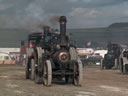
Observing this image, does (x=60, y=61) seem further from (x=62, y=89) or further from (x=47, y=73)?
(x=62, y=89)

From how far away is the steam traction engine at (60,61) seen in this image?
41.7 feet

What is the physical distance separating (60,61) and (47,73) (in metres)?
0.85

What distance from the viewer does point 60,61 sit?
1275 centimetres

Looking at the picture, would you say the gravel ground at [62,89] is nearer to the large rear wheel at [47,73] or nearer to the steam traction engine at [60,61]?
the large rear wheel at [47,73]

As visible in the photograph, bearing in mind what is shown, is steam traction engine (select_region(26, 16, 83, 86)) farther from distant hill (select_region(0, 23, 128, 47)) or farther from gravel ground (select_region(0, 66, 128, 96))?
distant hill (select_region(0, 23, 128, 47))

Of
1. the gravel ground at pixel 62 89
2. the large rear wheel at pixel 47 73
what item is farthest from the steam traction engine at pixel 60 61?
the gravel ground at pixel 62 89

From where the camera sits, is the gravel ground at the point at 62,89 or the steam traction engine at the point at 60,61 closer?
the gravel ground at the point at 62,89

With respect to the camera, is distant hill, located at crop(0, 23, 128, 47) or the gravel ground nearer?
the gravel ground

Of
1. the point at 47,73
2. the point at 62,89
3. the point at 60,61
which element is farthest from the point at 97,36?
the point at 62,89

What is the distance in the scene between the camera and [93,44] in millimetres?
100375

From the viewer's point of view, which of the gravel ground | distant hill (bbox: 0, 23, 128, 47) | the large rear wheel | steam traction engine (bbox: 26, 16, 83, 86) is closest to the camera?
the gravel ground

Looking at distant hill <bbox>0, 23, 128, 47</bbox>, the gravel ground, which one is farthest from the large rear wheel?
distant hill <bbox>0, 23, 128, 47</bbox>

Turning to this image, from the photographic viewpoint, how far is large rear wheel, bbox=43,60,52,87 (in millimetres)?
12203

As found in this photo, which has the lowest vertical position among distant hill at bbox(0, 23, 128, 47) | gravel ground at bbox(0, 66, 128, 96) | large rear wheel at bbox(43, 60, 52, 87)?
gravel ground at bbox(0, 66, 128, 96)
